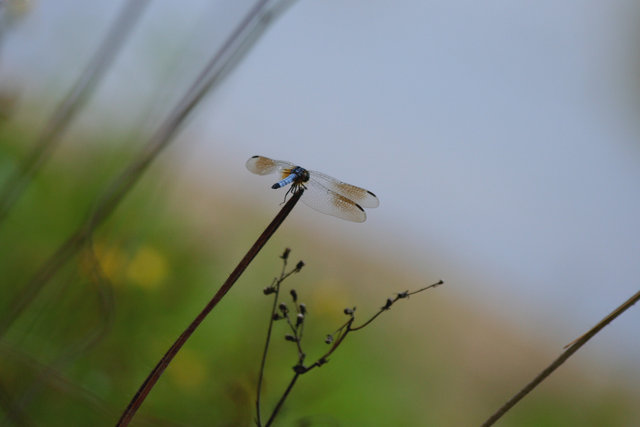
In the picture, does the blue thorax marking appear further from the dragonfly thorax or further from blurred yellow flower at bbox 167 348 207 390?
blurred yellow flower at bbox 167 348 207 390

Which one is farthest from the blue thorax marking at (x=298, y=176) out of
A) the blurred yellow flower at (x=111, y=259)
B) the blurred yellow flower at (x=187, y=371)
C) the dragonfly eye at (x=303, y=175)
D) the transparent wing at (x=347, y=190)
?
the blurred yellow flower at (x=187, y=371)

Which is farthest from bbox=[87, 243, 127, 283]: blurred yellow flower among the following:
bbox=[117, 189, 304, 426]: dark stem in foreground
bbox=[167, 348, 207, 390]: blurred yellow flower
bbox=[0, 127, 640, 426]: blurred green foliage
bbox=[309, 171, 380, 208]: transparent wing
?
bbox=[117, 189, 304, 426]: dark stem in foreground

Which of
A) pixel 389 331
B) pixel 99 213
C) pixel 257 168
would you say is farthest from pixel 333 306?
pixel 389 331

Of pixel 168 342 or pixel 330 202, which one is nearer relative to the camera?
pixel 330 202

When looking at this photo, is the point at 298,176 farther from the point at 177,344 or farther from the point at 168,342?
the point at 168,342

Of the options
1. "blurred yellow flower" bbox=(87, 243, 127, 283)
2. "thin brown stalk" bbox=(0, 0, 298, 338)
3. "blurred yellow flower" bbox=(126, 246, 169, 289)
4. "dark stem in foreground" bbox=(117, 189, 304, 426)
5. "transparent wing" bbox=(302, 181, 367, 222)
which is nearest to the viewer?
"dark stem in foreground" bbox=(117, 189, 304, 426)

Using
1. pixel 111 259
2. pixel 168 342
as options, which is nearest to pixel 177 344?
pixel 111 259

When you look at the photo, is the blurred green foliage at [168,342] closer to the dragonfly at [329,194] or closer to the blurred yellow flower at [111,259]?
the blurred yellow flower at [111,259]
